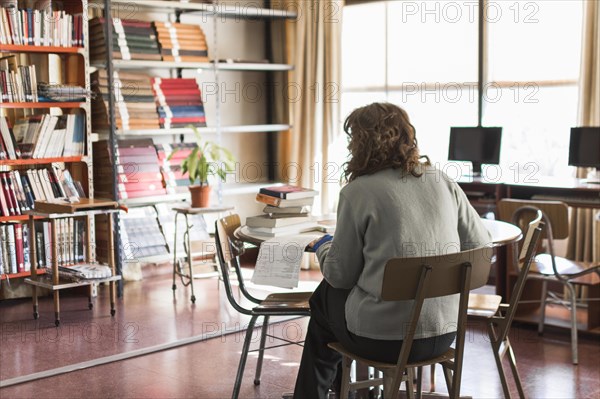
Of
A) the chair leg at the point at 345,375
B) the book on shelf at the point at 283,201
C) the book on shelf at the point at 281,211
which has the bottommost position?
the chair leg at the point at 345,375

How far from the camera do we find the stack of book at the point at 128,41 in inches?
210

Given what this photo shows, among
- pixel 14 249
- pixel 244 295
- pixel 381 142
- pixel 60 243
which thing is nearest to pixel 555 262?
pixel 244 295

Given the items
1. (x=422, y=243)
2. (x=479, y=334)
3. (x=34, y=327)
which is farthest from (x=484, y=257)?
(x=34, y=327)

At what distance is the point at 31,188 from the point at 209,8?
1.81 meters

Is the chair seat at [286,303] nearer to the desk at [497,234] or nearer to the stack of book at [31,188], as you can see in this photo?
the desk at [497,234]

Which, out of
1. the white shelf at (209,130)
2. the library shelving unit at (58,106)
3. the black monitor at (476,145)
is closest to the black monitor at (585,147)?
the black monitor at (476,145)

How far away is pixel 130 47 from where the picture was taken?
5578mm

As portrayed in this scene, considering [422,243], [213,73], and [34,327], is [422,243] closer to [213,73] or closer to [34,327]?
[34,327]

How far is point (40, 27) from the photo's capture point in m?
4.99

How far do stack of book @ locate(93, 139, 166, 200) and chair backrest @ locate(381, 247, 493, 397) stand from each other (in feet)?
10.8

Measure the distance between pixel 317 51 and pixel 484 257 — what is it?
3.94 m

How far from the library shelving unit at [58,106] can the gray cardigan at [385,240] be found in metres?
3.00

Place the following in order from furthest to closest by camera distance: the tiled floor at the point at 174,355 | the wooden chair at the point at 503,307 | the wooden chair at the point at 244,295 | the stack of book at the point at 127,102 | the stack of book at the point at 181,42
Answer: the stack of book at the point at 181,42, the stack of book at the point at 127,102, the tiled floor at the point at 174,355, the wooden chair at the point at 244,295, the wooden chair at the point at 503,307

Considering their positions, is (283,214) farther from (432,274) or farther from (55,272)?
(55,272)
